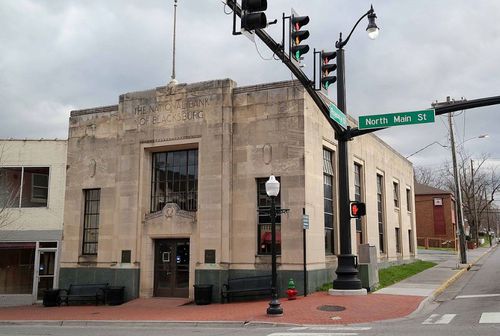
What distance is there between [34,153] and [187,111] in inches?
328

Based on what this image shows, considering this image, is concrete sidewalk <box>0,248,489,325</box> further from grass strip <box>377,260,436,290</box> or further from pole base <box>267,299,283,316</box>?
grass strip <box>377,260,436,290</box>

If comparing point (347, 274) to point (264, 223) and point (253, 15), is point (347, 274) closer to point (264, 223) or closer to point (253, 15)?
point (264, 223)

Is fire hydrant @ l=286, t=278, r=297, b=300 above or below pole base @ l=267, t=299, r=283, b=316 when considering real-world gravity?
above

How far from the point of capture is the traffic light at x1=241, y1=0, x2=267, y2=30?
9336 millimetres

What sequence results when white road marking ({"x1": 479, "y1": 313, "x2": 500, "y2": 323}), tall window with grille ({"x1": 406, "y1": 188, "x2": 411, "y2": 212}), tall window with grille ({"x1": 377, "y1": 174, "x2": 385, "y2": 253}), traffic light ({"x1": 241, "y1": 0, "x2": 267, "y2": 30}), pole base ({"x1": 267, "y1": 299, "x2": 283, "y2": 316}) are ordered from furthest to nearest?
tall window with grille ({"x1": 406, "y1": 188, "x2": 411, "y2": 212}) → tall window with grille ({"x1": 377, "y1": 174, "x2": 385, "y2": 253}) → pole base ({"x1": 267, "y1": 299, "x2": 283, "y2": 316}) → white road marking ({"x1": 479, "y1": 313, "x2": 500, "y2": 323}) → traffic light ({"x1": 241, "y1": 0, "x2": 267, "y2": 30})

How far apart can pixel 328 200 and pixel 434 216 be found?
47583 millimetres

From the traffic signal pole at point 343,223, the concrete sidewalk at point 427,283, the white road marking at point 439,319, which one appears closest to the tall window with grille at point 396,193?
the concrete sidewalk at point 427,283

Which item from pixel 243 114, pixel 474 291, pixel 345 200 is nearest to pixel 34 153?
pixel 243 114

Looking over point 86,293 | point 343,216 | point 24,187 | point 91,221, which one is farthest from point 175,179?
point 24,187

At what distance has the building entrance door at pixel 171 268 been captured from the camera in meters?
20.5

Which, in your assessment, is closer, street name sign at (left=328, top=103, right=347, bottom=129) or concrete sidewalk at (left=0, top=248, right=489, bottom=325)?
concrete sidewalk at (left=0, top=248, right=489, bottom=325)

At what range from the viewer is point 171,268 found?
20719 millimetres

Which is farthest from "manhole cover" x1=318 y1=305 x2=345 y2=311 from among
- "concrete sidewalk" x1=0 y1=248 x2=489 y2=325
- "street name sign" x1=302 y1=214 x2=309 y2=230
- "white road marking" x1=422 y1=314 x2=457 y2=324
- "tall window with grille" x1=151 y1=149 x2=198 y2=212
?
"tall window with grille" x1=151 y1=149 x2=198 y2=212

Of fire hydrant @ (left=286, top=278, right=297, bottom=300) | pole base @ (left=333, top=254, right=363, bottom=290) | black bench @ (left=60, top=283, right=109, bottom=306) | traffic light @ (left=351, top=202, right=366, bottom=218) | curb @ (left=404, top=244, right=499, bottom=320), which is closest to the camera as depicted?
curb @ (left=404, top=244, right=499, bottom=320)
